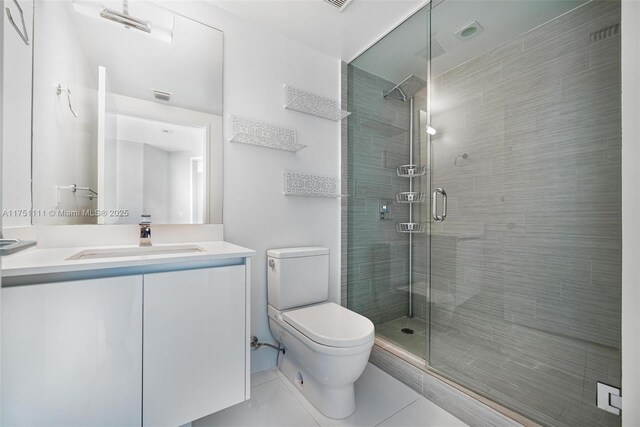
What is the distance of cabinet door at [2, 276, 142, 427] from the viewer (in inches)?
30.3

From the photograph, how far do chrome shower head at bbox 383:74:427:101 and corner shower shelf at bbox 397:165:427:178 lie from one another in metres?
0.51

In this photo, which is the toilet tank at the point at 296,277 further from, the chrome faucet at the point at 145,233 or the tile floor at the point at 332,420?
the chrome faucet at the point at 145,233

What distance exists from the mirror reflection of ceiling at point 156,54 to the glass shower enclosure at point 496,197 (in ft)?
3.47

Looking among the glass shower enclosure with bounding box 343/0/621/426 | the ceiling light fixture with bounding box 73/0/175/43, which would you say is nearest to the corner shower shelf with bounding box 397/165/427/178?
the glass shower enclosure with bounding box 343/0/621/426

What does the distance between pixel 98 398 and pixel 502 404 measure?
63.8 inches

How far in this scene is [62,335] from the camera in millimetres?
820

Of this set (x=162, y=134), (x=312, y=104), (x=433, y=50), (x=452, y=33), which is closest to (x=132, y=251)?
(x=162, y=134)

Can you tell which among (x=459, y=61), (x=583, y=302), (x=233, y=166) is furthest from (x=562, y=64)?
(x=233, y=166)

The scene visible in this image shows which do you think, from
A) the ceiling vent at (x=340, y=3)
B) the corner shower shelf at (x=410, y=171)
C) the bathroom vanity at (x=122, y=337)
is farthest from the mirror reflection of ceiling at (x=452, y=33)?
the bathroom vanity at (x=122, y=337)

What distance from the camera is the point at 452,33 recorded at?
5.58 feet

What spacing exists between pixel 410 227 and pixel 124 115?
1939 mm

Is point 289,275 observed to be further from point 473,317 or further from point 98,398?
point 473,317

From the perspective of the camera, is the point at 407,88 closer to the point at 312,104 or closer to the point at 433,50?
the point at 433,50
